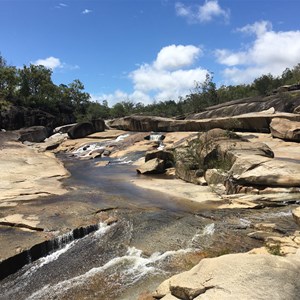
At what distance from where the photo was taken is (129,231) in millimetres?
10539

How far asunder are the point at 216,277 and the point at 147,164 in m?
16.6

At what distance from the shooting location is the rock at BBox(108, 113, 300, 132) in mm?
29109

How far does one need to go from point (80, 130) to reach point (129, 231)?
33494mm

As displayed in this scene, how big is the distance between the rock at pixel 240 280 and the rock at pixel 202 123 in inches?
915

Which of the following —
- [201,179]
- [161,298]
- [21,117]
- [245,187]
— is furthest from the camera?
[21,117]

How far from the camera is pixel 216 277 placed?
5.86 m

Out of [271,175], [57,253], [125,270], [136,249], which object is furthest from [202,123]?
[125,270]

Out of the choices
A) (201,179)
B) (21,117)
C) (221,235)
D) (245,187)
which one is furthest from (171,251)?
(21,117)

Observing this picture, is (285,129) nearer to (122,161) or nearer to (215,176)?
(215,176)

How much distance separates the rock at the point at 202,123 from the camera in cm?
2911

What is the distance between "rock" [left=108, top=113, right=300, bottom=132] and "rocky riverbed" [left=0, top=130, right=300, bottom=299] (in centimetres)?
1444

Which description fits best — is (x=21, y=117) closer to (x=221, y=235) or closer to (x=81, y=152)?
(x=81, y=152)

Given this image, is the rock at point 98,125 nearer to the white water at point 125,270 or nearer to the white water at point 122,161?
the white water at point 122,161

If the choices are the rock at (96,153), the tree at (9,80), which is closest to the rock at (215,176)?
the rock at (96,153)
